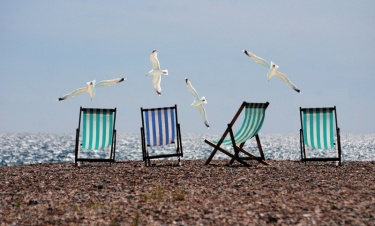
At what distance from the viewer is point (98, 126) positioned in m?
10.8

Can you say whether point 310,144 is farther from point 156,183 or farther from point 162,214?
point 162,214

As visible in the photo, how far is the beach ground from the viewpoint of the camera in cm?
578

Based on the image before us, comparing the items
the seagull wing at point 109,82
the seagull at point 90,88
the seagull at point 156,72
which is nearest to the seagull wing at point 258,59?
the seagull at point 156,72

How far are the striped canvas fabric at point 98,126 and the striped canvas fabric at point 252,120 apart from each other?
95.4 inches

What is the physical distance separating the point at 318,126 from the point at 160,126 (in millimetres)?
3156

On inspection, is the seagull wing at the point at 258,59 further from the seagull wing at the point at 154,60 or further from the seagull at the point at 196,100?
the seagull wing at the point at 154,60

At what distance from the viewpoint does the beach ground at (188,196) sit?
578 centimetres

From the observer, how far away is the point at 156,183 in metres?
8.26

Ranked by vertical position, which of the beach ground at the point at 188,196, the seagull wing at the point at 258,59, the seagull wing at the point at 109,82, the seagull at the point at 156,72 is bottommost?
the beach ground at the point at 188,196

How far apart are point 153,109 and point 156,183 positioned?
2586 millimetres

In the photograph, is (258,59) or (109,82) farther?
(258,59)

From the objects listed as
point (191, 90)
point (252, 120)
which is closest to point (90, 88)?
point (191, 90)

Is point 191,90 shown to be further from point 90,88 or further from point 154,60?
point 90,88

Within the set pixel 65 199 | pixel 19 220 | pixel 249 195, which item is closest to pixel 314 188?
pixel 249 195
